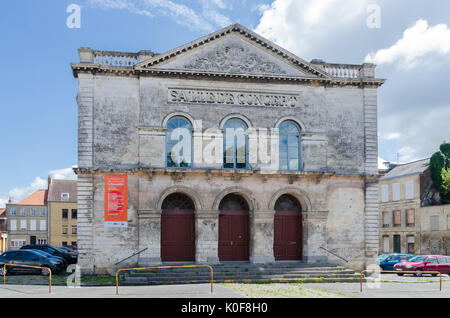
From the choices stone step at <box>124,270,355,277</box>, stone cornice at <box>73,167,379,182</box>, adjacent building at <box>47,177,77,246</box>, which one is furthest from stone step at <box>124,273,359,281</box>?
adjacent building at <box>47,177,77,246</box>

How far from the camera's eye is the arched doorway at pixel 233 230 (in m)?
23.4

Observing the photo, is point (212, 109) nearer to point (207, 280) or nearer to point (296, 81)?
point (296, 81)

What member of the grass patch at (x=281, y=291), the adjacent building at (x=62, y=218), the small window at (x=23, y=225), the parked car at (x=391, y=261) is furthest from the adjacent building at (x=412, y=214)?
the small window at (x=23, y=225)

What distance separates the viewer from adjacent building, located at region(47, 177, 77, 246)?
59.3 m

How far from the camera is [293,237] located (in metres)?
24.1

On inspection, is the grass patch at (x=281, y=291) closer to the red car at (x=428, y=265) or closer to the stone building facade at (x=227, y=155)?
the stone building facade at (x=227, y=155)

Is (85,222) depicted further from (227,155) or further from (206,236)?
(227,155)

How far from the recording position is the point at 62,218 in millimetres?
59781

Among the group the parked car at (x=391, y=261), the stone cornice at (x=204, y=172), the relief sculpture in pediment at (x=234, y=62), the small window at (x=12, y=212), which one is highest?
the relief sculpture in pediment at (x=234, y=62)

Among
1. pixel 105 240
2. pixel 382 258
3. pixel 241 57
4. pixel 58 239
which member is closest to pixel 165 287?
pixel 105 240

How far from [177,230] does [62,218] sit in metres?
41.0

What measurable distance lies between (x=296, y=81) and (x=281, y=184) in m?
5.21

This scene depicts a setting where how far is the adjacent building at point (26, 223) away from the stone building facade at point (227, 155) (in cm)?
4289

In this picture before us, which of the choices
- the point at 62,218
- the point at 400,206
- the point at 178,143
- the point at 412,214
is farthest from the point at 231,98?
the point at 62,218
